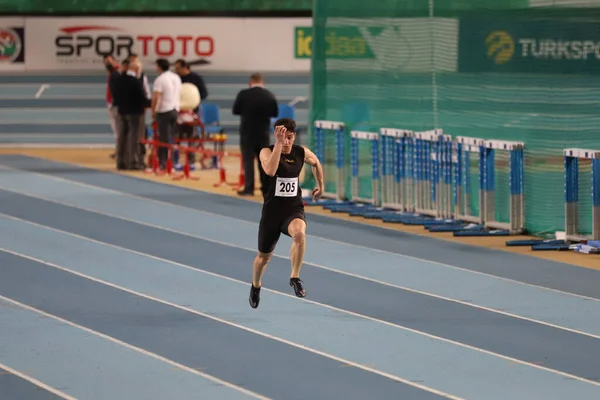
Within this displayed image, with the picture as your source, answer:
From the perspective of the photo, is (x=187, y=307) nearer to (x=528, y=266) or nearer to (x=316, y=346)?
(x=316, y=346)

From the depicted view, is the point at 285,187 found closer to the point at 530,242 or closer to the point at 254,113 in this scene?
the point at 530,242

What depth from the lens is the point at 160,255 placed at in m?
15.4

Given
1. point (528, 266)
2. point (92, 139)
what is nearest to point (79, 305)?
point (528, 266)

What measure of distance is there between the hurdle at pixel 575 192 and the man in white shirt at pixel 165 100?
9617 millimetres

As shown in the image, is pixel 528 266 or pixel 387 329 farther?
pixel 528 266

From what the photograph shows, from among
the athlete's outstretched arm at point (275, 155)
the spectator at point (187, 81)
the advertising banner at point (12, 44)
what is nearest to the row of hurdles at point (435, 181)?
the athlete's outstretched arm at point (275, 155)

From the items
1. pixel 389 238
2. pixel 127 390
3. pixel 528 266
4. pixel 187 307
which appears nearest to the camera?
pixel 127 390

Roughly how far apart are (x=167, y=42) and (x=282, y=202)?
19.7 meters

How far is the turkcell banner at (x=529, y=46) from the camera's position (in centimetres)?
1572

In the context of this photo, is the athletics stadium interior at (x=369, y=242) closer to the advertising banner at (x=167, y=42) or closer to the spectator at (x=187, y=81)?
the spectator at (x=187, y=81)

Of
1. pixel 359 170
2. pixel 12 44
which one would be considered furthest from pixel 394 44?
pixel 12 44

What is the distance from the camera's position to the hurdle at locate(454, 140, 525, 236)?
→ 660 inches

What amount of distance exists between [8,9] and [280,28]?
5.58 meters

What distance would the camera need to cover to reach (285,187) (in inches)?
462
